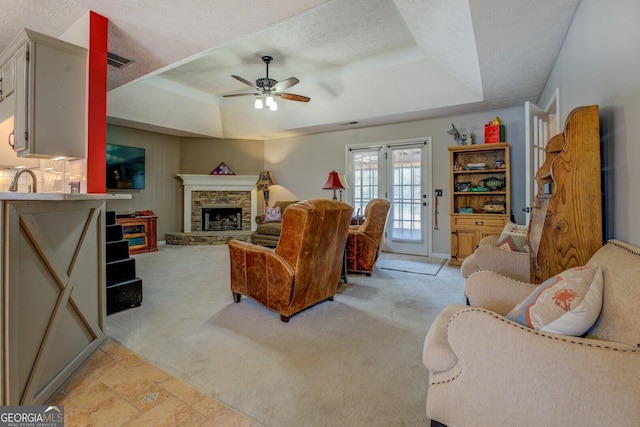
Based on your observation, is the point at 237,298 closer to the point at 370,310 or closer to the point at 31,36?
the point at 370,310

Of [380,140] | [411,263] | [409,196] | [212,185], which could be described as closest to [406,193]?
[409,196]

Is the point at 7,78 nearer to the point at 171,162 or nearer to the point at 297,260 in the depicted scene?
the point at 297,260

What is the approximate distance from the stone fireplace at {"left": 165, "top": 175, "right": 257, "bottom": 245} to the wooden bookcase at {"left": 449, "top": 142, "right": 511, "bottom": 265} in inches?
164

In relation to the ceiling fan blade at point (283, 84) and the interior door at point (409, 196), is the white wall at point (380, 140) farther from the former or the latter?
the ceiling fan blade at point (283, 84)

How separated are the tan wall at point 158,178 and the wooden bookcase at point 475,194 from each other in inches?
225

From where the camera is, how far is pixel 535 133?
10.2ft

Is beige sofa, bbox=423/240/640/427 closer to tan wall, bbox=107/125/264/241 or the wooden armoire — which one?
the wooden armoire

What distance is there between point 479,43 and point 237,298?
3197 mm

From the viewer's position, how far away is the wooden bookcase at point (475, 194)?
14.4 ft

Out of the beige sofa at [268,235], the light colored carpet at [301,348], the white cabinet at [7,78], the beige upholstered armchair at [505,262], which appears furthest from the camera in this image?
the beige sofa at [268,235]

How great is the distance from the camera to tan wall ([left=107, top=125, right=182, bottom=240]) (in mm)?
5945

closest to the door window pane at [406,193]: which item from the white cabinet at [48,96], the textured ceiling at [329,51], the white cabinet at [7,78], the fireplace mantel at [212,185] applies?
the textured ceiling at [329,51]

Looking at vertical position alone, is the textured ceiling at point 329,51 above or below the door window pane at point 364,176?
above

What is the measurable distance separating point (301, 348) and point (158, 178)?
5.80 meters
